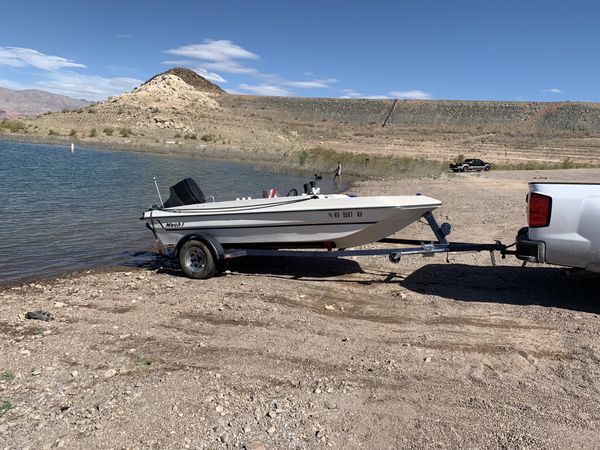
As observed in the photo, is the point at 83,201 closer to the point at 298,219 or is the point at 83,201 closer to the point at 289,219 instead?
the point at 289,219

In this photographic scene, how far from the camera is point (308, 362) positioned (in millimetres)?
4926

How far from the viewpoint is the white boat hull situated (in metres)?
7.46

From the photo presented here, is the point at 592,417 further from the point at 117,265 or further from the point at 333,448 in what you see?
the point at 117,265

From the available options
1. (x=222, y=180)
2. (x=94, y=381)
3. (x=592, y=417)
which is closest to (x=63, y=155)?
(x=222, y=180)

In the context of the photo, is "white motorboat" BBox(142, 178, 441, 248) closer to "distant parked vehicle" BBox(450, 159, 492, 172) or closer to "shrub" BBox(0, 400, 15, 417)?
"shrub" BBox(0, 400, 15, 417)

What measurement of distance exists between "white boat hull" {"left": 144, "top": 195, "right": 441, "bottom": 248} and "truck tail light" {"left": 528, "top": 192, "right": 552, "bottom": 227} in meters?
1.47

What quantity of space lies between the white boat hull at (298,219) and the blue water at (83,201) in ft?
9.24

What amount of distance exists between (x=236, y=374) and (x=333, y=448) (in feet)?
4.51

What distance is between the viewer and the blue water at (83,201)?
10.6 m

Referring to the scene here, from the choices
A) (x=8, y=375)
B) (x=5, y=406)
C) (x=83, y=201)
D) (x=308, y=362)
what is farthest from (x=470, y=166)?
(x=5, y=406)

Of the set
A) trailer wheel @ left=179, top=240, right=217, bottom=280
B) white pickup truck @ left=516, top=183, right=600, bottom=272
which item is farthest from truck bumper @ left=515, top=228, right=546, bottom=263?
trailer wheel @ left=179, top=240, right=217, bottom=280

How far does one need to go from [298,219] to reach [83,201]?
1258 centimetres

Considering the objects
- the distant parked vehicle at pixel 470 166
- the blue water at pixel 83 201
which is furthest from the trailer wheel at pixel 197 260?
the distant parked vehicle at pixel 470 166

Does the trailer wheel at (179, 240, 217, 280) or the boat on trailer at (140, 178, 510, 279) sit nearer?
the boat on trailer at (140, 178, 510, 279)
